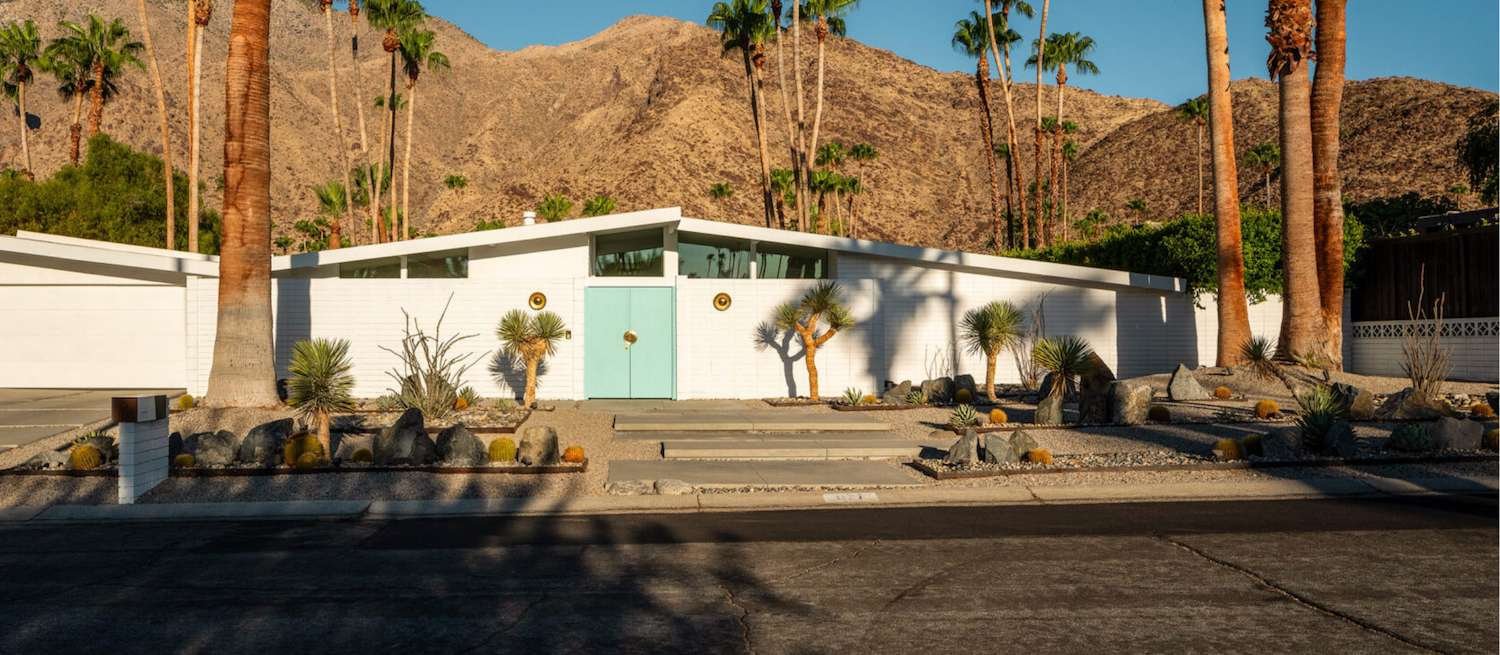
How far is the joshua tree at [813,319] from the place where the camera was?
73.4 feet

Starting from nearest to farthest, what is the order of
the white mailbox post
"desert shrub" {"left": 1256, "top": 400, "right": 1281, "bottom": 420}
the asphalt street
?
the asphalt street < the white mailbox post < "desert shrub" {"left": 1256, "top": 400, "right": 1281, "bottom": 420}

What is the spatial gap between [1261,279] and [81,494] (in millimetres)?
23027

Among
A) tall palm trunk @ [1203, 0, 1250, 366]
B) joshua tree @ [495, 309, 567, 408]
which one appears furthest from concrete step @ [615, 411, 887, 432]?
tall palm trunk @ [1203, 0, 1250, 366]

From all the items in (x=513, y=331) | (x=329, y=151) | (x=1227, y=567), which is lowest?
(x=1227, y=567)

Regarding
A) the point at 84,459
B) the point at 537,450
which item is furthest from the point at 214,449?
the point at 537,450

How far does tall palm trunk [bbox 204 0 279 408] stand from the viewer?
64.6 ft

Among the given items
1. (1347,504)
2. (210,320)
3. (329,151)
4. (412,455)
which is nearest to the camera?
(1347,504)

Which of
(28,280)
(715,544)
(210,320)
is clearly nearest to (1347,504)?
(715,544)

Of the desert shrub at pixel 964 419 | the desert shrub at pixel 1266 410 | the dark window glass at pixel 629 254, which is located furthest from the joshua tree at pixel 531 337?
the desert shrub at pixel 1266 410

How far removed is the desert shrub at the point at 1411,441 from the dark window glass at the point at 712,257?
13089mm

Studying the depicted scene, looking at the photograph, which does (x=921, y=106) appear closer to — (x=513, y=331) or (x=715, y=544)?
(x=513, y=331)

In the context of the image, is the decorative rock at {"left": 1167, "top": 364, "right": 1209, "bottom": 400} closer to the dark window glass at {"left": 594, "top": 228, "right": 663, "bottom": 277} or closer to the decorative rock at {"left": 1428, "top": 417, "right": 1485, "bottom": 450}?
the decorative rock at {"left": 1428, "top": 417, "right": 1485, "bottom": 450}

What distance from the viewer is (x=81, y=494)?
12.4 metres

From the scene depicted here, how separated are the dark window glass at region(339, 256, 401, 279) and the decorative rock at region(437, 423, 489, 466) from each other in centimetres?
1055
